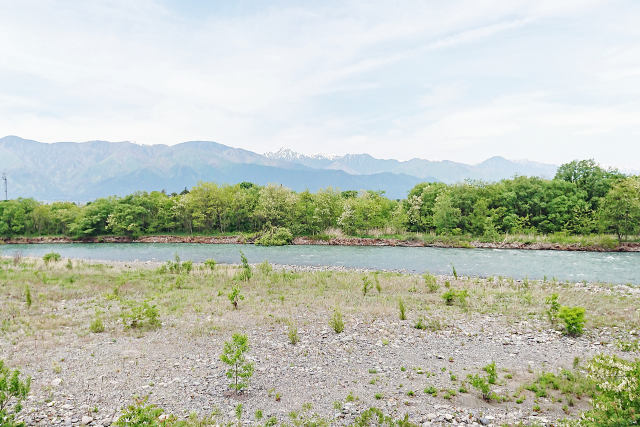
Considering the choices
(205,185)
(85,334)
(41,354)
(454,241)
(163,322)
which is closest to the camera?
(41,354)

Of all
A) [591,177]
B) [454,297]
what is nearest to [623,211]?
[591,177]

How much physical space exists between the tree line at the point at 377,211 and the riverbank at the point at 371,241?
2.65 metres

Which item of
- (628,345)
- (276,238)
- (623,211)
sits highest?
(623,211)

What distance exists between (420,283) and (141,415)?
22.1 metres

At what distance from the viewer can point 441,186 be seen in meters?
69.7

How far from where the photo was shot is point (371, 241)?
62.1 meters

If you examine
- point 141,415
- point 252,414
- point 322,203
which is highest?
point 322,203

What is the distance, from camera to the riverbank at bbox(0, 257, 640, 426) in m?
8.87

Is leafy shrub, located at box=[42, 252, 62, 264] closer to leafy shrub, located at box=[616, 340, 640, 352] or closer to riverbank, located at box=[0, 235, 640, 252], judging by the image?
riverbank, located at box=[0, 235, 640, 252]

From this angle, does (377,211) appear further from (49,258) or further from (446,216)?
(49,258)

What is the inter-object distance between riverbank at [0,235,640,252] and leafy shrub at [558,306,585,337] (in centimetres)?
3970

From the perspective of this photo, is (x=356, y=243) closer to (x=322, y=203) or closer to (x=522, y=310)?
(x=322, y=203)

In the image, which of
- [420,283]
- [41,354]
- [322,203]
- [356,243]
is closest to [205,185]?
[322,203]

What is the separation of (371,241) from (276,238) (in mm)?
17245
